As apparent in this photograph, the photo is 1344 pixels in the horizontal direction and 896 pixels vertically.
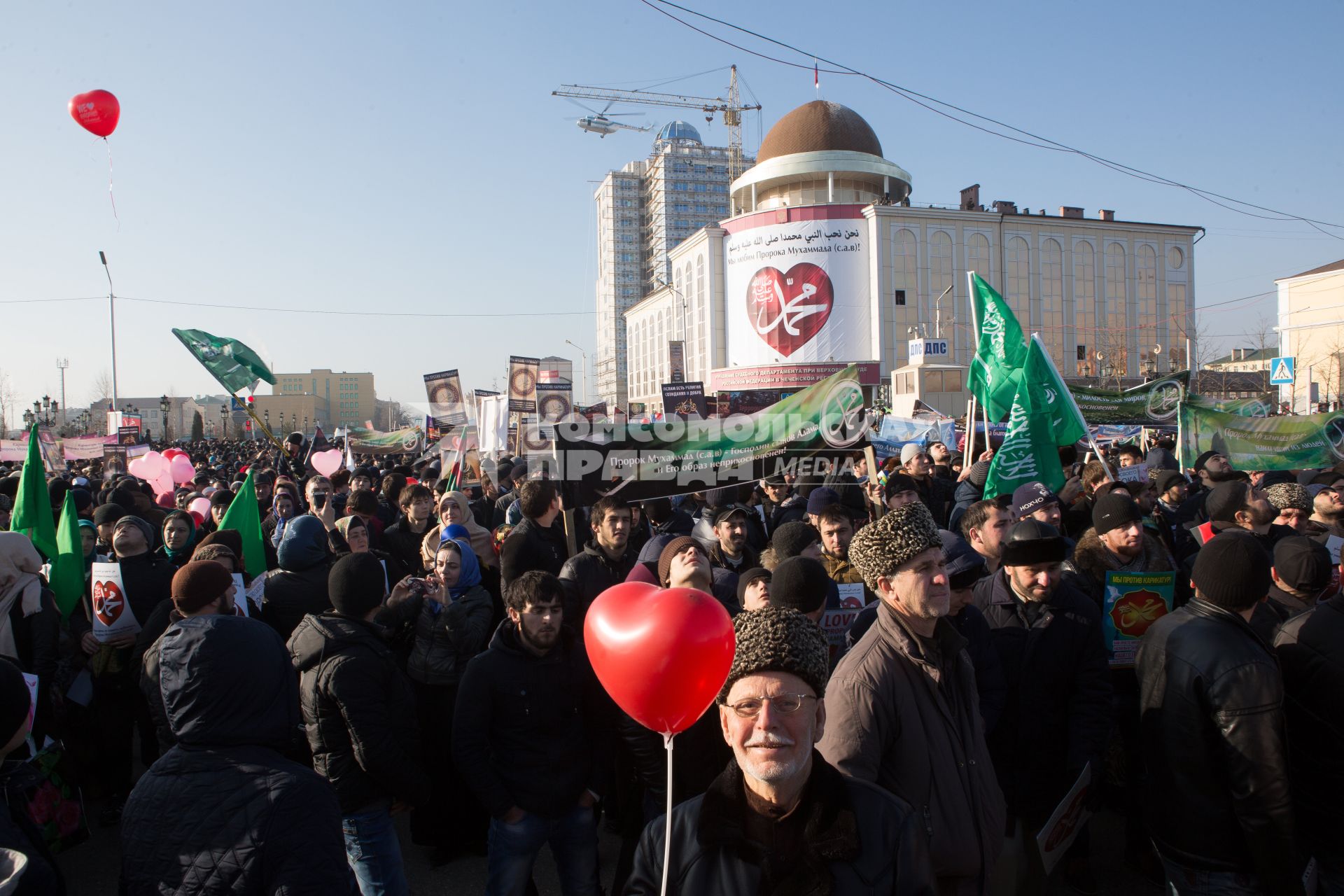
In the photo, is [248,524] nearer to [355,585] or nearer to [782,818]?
[355,585]

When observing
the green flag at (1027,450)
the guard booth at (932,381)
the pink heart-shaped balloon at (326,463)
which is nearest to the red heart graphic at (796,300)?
the guard booth at (932,381)

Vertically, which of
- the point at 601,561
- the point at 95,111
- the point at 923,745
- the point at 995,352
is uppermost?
the point at 95,111

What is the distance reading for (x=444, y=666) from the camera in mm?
4215

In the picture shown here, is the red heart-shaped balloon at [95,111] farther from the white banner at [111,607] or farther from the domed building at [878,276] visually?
the domed building at [878,276]

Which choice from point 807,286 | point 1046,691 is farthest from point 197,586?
point 807,286

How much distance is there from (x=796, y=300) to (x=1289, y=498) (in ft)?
164

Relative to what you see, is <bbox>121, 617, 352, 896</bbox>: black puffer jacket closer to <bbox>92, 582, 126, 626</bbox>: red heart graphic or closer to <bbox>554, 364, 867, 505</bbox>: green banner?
<bbox>92, 582, 126, 626</bbox>: red heart graphic

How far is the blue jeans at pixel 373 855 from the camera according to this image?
3.37 m

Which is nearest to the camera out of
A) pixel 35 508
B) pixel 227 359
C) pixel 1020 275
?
pixel 35 508

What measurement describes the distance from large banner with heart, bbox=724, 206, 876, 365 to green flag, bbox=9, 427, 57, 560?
166 ft

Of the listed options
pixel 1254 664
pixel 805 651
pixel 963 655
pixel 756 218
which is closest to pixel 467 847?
pixel 963 655

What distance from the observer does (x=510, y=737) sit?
3.38 meters

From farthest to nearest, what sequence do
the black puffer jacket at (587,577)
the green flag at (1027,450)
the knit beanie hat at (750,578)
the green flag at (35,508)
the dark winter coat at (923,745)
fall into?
1. the green flag at (1027,450)
2. the green flag at (35,508)
3. the black puffer jacket at (587,577)
4. the knit beanie hat at (750,578)
5. the dark winter coat at (923,745)

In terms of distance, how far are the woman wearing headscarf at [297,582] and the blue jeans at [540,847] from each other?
202 cm
